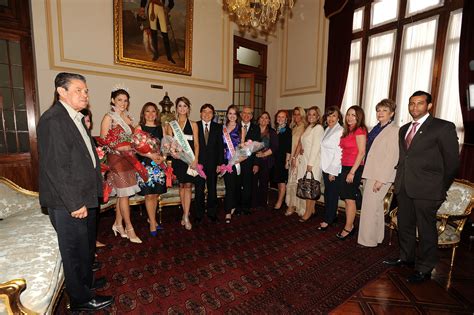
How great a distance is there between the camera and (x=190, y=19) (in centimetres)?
544

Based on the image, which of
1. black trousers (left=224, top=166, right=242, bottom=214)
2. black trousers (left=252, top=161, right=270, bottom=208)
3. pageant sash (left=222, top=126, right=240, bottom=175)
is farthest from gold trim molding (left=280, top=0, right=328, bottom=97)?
black trousers (left=224, top=166, right=242, bottom=214)

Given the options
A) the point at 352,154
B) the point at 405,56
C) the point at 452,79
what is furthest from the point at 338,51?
the point at 352,154

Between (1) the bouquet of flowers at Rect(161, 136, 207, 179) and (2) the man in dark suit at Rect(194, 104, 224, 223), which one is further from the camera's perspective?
(2) the man in dark suit at Rect(194, 104, 224, 223)

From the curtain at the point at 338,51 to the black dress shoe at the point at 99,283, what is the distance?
5.13 metres

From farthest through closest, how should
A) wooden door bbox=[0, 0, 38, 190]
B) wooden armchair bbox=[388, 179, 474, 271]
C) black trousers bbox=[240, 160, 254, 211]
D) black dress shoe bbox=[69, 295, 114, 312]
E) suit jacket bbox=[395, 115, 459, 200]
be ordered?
1. wooden door bbox=[0, 0, 38, 190]
2. black trousers bbox=[240, 160, 254, 211]
3. wooden armchair bbox=[388, 179, 474, 271]
4. suit jacket bbox=[395, 115, 459, 200]
5. black dress shoe bbox=[69, 295, 114, 312]

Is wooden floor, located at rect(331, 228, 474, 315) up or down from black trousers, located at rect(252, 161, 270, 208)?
→ down

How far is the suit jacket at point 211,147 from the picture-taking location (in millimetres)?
3289

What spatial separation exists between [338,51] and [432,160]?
13.5 ft

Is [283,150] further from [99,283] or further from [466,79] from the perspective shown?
[99,283]

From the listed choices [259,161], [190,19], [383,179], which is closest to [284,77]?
[190,19]

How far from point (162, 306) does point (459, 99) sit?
14.9 feet

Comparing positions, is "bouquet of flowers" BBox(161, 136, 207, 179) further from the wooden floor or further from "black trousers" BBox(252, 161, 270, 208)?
the wooden floor

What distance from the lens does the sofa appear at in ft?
3.94

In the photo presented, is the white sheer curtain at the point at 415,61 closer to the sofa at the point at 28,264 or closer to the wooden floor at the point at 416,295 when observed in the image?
the wooden floor at the point at 416,295
